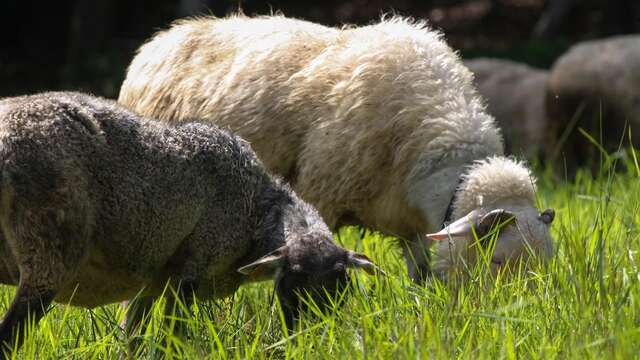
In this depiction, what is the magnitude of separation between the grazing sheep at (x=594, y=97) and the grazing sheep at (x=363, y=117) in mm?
4678

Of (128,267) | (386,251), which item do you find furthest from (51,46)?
(128,267)

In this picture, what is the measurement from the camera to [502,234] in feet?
17.9

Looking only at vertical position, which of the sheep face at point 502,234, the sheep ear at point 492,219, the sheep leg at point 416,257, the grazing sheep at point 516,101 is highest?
the sheep ear at point 492,219

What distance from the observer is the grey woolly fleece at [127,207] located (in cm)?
407

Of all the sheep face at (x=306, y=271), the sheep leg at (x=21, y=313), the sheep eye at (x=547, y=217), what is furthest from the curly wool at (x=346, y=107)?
the sheep leg at (x=21, y=313)

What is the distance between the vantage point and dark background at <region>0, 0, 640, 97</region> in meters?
16.5

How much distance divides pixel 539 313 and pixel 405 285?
0.72 meters

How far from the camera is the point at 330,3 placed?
1941cm

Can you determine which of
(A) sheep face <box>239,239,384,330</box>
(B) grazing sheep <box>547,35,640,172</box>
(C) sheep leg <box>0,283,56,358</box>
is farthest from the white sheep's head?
(B) grazing sheep <box>547,35,640,172</box>

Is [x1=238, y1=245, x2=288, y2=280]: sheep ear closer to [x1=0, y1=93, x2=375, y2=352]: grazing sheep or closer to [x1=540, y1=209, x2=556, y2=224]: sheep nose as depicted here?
[x1=0, y1=93, x2=375, y2=352]: grazing sheep

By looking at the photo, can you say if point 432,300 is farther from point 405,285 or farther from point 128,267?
point 128,267

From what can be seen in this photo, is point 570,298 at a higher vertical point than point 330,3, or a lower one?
higher

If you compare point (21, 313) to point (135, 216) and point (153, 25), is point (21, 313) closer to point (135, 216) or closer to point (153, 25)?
point (135, 216)

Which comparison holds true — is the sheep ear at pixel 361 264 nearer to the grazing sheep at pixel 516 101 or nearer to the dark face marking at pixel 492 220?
the dark face marking at pixel 492 220
